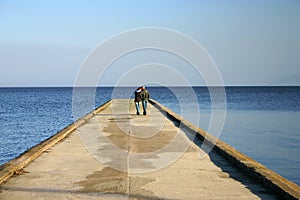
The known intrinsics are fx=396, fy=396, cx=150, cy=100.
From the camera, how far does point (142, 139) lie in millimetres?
12008

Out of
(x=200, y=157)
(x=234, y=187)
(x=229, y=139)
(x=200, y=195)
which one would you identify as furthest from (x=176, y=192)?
(x=229, y=139)

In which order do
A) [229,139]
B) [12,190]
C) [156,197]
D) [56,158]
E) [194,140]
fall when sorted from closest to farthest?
[156,197] < [12,190] < [56,158] < [194,140] < [229,139]

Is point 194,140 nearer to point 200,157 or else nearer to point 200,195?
point 200,157

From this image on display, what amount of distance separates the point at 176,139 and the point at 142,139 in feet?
3.38

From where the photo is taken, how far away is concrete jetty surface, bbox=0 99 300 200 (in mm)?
5969

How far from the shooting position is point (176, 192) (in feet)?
19.8

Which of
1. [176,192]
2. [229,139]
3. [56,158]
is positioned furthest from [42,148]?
[229,139]

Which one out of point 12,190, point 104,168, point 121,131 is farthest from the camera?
point 121,131

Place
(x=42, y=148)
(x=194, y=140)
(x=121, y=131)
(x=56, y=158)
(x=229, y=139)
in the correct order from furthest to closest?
(x=229, y=139)
(x=121, y=131)
(x=194, y=140)
(x=42, y=148)
(x=56, y=158)

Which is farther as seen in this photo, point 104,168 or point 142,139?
point 142,139

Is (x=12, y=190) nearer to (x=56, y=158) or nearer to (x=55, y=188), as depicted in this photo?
(x=55, y=188)

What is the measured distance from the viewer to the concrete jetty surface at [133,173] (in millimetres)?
5969

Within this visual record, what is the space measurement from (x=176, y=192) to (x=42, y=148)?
4901mm

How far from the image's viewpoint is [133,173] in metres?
7.38
